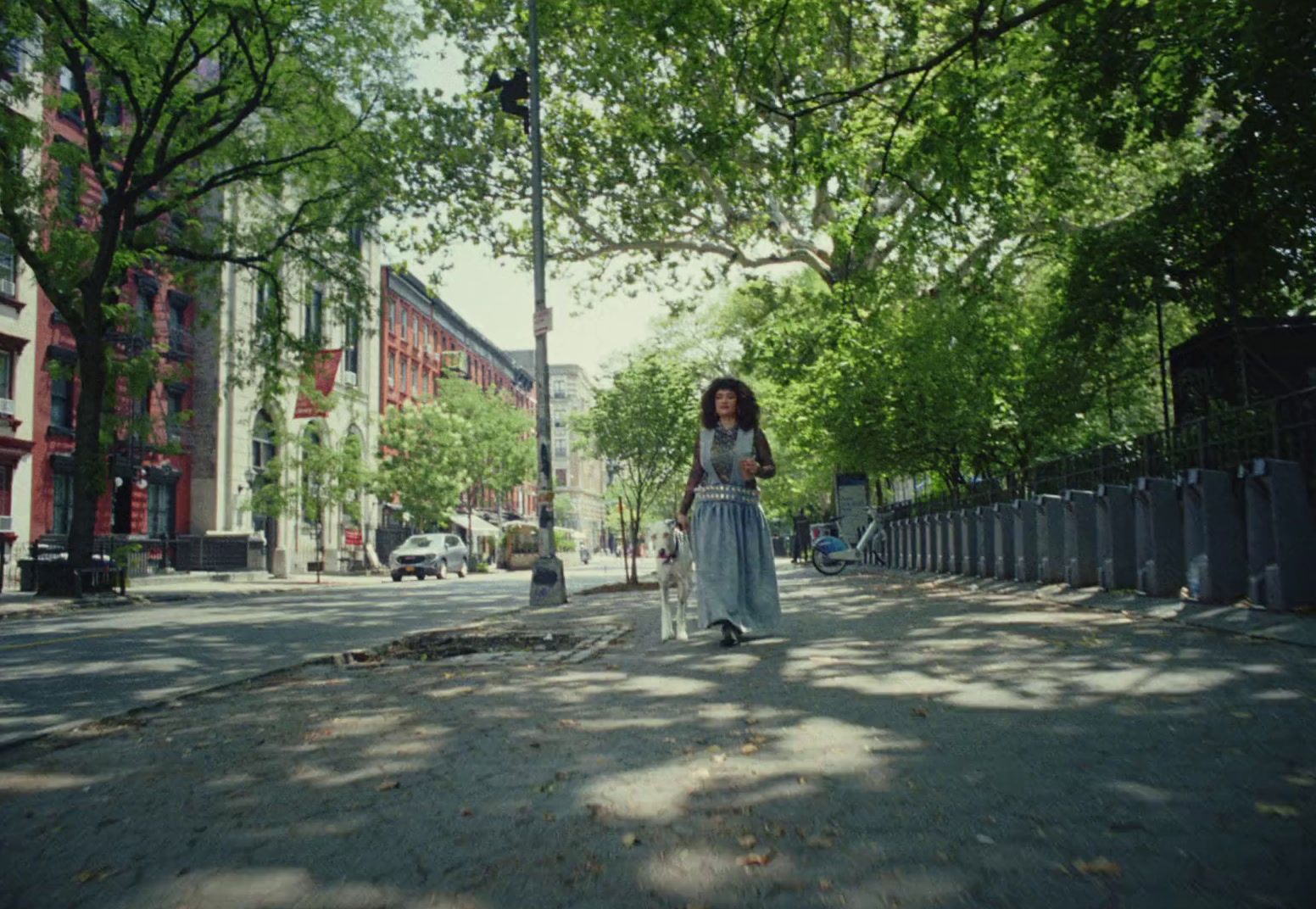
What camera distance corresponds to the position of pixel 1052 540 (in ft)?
47.4

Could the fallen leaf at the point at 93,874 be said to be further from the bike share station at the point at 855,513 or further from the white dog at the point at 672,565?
the bike share station at the point at 855,513

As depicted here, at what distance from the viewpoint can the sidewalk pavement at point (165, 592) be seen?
708 inches

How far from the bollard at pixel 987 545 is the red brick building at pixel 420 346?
109ft

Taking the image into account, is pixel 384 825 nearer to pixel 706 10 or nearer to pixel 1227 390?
pixel 706 10

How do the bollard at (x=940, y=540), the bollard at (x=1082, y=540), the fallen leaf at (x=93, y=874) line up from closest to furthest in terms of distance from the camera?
the fallen leaf at (x=93, y=874) → the bollard at (x=1082, y=540) → the bollard at (x=940, y=540)

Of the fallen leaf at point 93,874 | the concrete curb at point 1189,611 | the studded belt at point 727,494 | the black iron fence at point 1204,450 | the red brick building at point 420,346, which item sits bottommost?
the fallen leaf at point 93,874

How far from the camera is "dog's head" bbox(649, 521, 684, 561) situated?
29.2 ft

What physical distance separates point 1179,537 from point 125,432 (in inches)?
909

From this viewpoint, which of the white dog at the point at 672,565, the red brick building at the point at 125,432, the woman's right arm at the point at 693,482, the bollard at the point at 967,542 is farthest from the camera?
the red brick building at the point at 125,432

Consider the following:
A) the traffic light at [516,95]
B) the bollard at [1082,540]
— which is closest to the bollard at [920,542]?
the bollard at [1082,540]

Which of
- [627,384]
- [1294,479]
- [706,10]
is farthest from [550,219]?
[1294,479]

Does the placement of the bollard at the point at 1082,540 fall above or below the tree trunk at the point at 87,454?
below

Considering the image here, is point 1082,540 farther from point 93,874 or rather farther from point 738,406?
point 93,874

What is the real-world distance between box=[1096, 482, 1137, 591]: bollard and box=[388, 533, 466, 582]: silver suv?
93.2 feet
